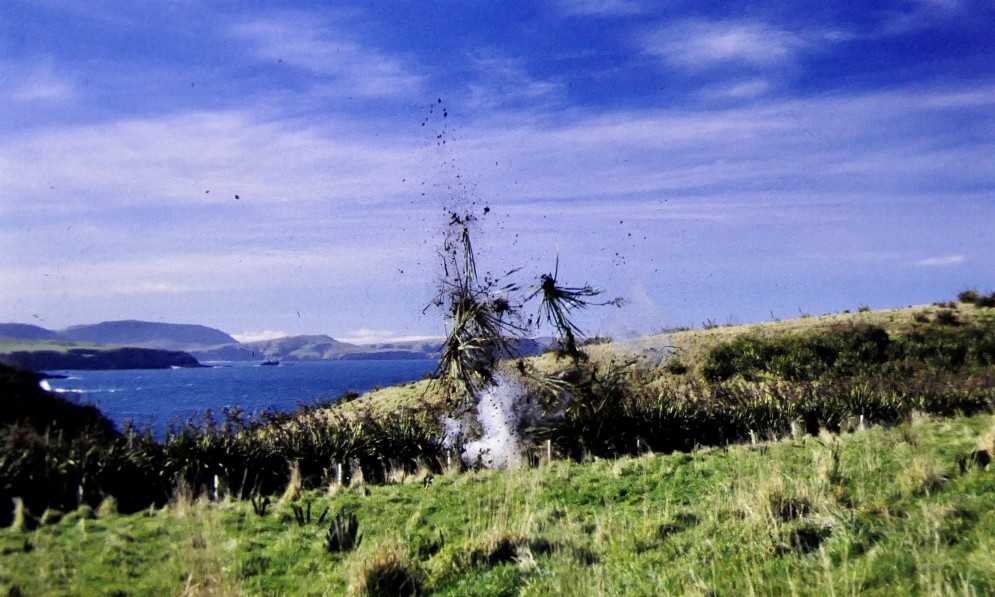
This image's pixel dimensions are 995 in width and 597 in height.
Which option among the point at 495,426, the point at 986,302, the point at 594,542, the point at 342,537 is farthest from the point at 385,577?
the point at 986,302

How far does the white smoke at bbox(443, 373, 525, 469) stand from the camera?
659 inches

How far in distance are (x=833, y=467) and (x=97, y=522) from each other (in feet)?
29.2

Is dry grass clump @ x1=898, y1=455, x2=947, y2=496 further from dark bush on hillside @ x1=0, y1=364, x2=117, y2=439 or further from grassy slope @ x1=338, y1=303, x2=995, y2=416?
dark bush on hillside @ x1=0, y1=364, x2=117, y2=439

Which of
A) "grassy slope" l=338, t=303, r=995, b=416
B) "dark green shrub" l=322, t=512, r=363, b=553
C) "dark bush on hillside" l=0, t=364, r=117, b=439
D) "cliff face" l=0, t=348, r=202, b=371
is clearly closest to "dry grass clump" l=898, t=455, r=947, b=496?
"dark green shrub" l=322, t=512, r=363, b=553

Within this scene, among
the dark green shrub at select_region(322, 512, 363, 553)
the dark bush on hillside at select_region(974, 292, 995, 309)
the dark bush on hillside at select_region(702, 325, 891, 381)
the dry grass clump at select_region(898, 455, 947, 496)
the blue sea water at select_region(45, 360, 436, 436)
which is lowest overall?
the blue sea water at select_region(45, 360, 436, 436)

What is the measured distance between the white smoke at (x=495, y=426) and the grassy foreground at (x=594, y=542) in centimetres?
578

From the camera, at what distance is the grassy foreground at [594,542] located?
5.78 m

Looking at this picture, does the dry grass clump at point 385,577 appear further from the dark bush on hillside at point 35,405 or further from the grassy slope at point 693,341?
the dark bush on hillside at point 35,405

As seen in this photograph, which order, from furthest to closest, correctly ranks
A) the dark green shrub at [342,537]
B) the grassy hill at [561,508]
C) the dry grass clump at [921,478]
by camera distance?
the dark green shrub at [342,537], the dry grass clump at [921,478], the grassy hill at [561,508]

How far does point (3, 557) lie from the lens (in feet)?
24.5

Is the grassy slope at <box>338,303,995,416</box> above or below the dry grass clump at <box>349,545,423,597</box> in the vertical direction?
above

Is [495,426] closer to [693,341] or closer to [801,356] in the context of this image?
[801,356]

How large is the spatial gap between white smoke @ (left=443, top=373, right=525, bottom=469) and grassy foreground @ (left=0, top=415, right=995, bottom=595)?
5.78 m

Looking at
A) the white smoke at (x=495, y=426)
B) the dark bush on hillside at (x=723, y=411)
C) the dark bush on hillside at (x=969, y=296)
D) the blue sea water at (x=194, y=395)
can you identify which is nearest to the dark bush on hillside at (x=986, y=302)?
the dark bush on hillside at (x=969, y=296)
